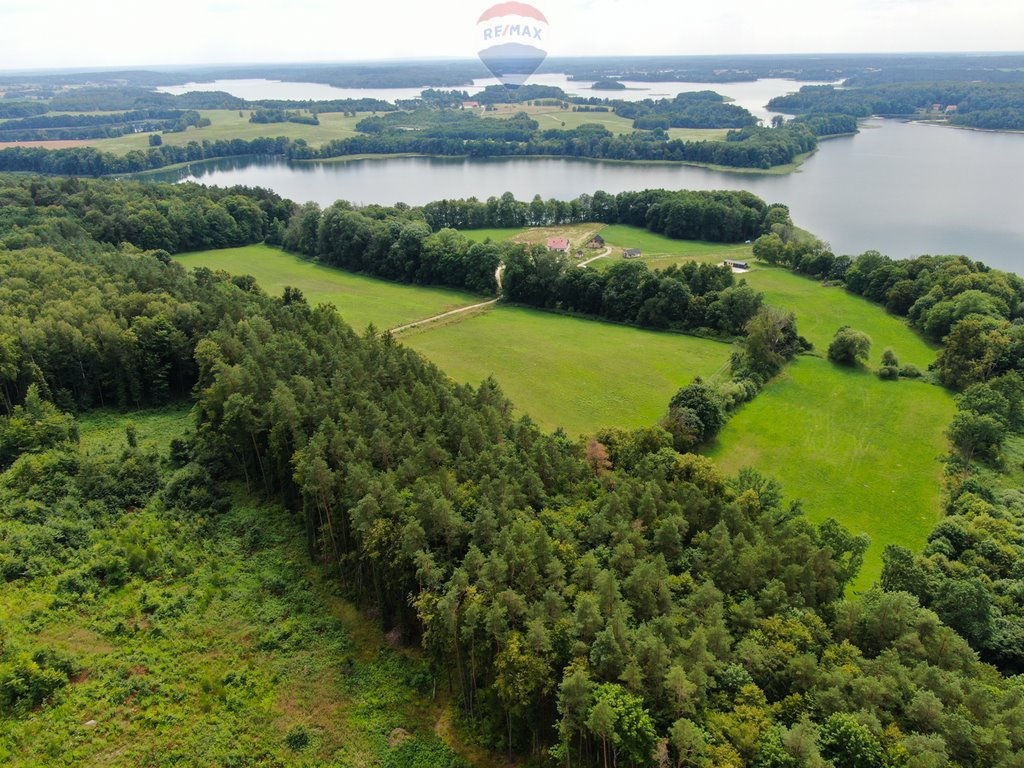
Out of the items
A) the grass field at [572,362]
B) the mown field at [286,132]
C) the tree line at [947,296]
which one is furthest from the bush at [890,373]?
the mown field at [286,132]

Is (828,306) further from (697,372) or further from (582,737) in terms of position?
(582,737)

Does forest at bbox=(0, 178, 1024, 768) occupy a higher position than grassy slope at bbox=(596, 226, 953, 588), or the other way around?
forest at bbox=(0, 178, 1024, 768)

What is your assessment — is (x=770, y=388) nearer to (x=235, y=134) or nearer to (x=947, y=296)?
(x=947, y=296)

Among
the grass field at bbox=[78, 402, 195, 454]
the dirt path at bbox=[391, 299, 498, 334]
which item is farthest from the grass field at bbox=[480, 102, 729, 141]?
the grass field at bbox=[78, 402, 195, 454]

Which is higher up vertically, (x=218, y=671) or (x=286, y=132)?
(x=286, y=132)

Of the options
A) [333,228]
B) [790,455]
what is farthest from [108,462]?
[333,228]

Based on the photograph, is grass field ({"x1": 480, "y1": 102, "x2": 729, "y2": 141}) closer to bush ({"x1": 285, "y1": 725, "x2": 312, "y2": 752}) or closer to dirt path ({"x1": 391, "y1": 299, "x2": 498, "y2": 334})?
dirt path ({"x1": 391, "y1": 299, "x2": 498, "y2": 334})

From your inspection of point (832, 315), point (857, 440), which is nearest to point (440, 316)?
point (832, 315)
